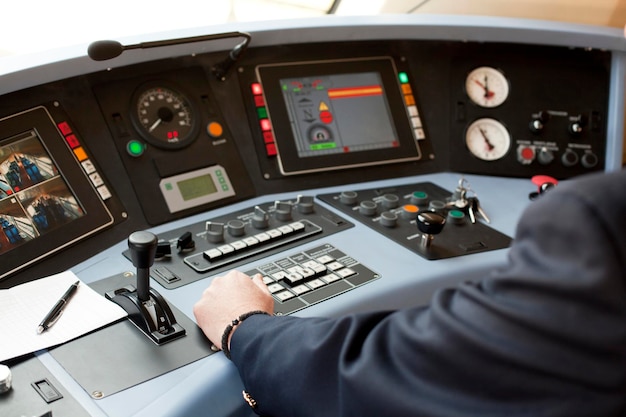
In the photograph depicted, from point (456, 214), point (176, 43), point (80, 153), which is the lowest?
point (456, 214)

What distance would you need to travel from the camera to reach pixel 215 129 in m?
1.73

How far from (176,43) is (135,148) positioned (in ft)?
0.89

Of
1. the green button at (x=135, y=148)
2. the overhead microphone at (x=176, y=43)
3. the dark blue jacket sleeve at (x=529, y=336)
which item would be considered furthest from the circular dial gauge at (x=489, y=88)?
the dark blue jacket sleeve at (x=529, y=336)

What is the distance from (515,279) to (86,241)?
1010 millimetres

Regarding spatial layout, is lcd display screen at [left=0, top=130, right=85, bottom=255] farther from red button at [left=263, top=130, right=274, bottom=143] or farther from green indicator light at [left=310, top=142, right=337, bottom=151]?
green indicator light at [left=310, top=142, right=337, bottom=151]

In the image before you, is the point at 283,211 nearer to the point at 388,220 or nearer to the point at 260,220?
the point at 260,220

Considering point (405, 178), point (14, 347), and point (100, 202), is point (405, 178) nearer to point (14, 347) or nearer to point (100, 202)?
point (100, 202)

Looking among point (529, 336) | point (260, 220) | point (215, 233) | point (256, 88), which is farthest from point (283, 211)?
point (529, 336)

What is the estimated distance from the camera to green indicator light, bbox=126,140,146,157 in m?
1.58

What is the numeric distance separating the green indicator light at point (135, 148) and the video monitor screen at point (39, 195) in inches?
6.0

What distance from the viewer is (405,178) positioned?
1.95 metres

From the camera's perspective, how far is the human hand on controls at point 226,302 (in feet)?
3.70

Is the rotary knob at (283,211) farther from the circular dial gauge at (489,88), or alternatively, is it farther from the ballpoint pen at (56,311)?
the circular dial gauge at (489,88)

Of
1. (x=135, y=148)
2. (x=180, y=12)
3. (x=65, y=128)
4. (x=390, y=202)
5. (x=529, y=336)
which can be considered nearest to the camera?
(x=529, y=336)
